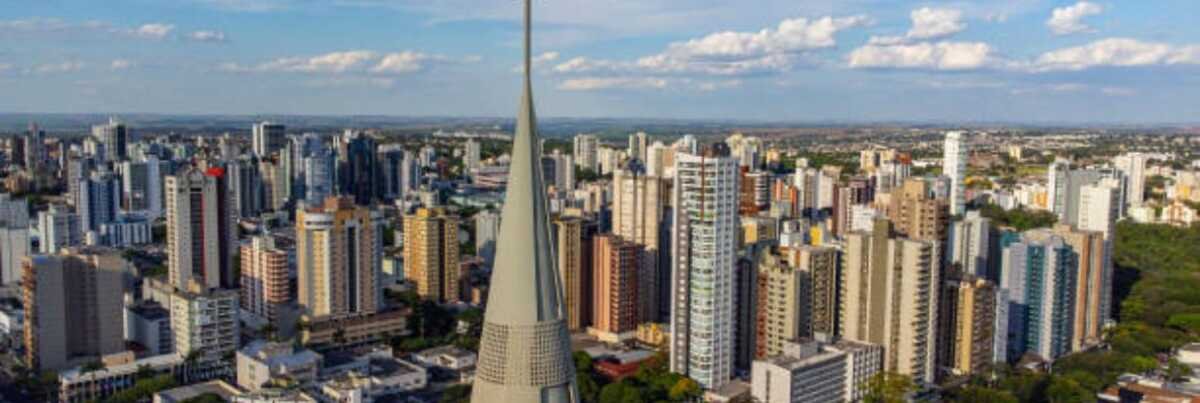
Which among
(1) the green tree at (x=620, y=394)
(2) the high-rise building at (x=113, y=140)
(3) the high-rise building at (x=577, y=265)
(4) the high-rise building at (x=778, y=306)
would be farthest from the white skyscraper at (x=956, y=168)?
(2) the high-rise building at (x=113, y=140)

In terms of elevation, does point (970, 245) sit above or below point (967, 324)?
above

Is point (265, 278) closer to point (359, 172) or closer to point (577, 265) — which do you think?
point (577, 265)

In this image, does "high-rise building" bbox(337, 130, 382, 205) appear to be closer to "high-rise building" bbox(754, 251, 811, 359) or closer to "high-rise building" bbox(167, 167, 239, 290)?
"high-rise building" bbox(167, 167, 239, 290)

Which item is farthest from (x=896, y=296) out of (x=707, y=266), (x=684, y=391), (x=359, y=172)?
(x=359, y=172)

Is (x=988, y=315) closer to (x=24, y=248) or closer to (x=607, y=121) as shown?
(x=24, y=248)

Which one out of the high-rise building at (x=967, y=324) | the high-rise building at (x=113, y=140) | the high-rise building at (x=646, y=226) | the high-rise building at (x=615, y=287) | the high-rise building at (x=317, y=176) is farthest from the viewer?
the high-rise building at (x=113, y=140)

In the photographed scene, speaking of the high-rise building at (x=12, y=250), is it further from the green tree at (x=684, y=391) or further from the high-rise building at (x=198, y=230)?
the green tree at (x=684, y=391)
